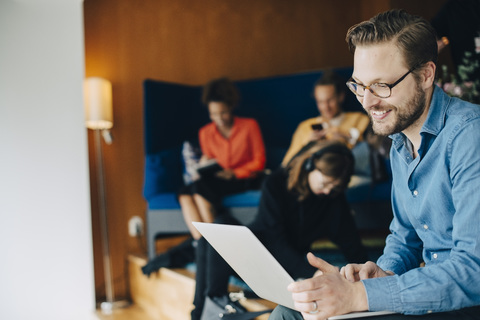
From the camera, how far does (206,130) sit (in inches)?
124

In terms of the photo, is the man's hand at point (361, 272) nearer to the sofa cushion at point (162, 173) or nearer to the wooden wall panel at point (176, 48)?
the sofa cushion at point (162, 173)

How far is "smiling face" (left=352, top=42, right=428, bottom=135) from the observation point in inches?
37.9

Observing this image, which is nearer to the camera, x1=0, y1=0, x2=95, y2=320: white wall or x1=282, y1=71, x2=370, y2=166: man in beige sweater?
x1=0, y1=0, x2=95, y2=320: white wall

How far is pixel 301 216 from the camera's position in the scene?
2131 millimetres

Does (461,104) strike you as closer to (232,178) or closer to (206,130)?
(232,178)

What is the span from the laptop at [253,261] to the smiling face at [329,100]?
6.19 ft

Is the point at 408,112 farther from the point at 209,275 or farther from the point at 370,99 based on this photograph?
the point at 209,275

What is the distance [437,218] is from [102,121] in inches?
104

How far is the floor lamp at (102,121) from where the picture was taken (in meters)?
3.09

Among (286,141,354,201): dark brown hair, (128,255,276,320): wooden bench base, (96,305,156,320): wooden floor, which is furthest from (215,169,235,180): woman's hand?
(96,305,156,320): wooden floor

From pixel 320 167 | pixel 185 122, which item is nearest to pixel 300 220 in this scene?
pixel 320 167

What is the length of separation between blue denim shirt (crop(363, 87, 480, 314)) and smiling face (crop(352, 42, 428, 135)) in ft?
0.12

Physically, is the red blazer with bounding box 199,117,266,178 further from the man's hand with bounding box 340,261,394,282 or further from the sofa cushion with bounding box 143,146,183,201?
the man's hand with bounding box 340,261,394,282

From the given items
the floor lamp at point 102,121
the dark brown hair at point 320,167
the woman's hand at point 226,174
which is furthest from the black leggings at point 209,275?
the floor lamp at point 102,121
